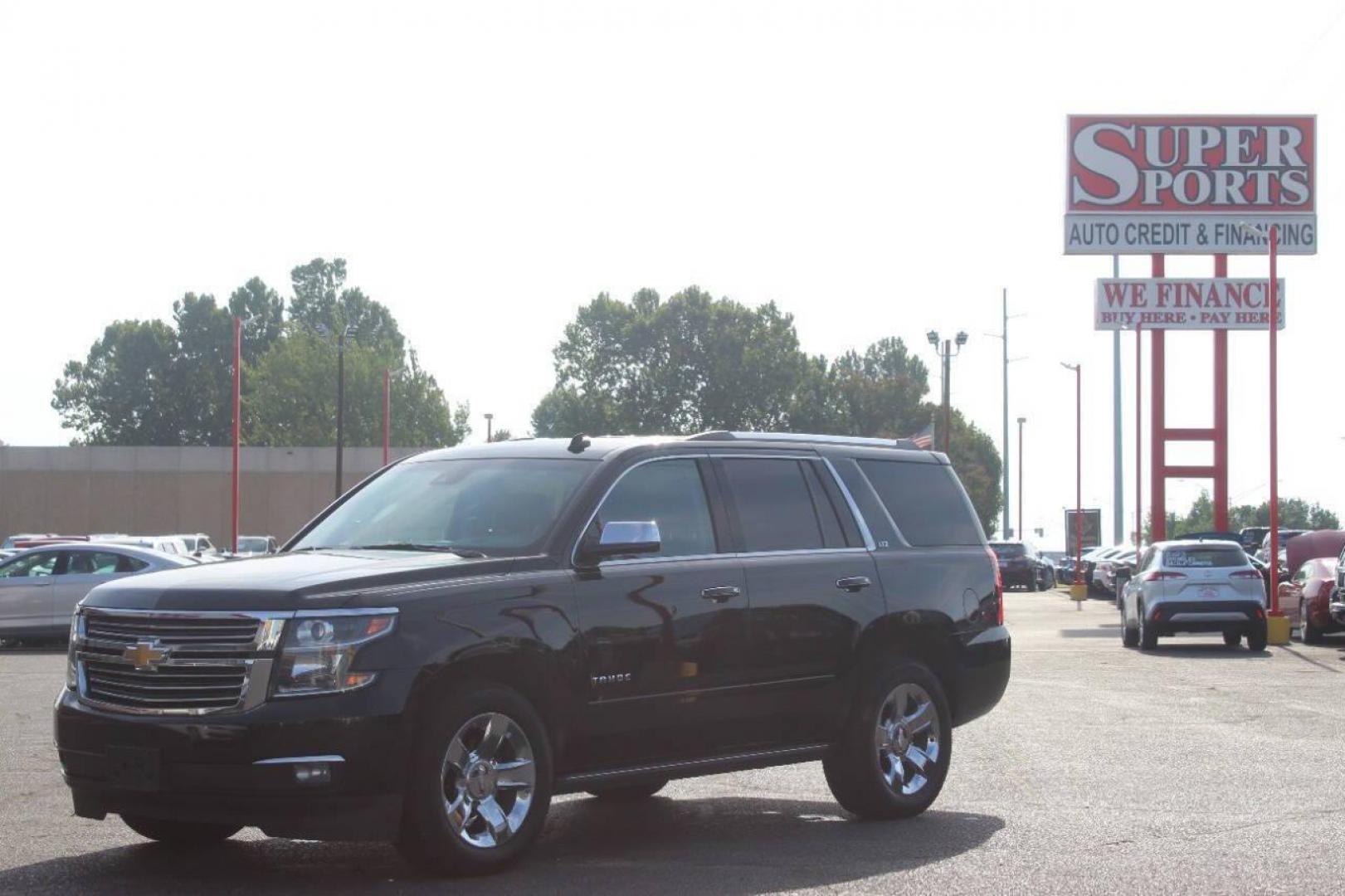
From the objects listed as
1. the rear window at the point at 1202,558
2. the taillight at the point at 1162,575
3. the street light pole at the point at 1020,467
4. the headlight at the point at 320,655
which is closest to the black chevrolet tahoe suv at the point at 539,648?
the headlight at the point at 320,655

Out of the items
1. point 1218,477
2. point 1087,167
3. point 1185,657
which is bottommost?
point 1185,657

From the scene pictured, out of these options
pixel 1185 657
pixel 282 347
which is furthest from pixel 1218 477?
pixel 282 347

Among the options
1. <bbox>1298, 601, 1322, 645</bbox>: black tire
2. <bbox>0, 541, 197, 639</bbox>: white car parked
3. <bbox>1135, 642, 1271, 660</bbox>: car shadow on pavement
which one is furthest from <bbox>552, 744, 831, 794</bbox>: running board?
<bbox>1298, 601, 1322, 645</bbox>: black tire

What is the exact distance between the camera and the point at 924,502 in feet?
35.7

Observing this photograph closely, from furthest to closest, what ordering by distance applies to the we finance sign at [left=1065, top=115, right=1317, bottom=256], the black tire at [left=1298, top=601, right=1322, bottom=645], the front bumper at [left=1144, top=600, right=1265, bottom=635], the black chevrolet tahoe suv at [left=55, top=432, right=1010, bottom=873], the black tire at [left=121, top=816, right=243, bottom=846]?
1. the we finance sign at [left=1065, top=115, right=1317, bottom=256]
2. the black tire at [left=1298, top=601, right=1322, bottom=645]
3. the front bumper at [left=1144, top=600, right=1265, bottom=635]
4. the black tire at [left=121, top=816, right=243, bottom=846]
5. the black chevrolet tahoe suv at [left=55, top=432, right=1010, bottom=873]

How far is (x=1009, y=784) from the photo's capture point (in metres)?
11.6

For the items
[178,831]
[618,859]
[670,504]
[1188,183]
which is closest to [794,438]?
[670,504]

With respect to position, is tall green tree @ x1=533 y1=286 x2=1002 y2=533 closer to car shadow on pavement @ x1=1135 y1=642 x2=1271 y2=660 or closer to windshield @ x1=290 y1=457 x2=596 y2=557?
car shadow on pavement @ x1=1135 y1=642 x2=1271 y2=660

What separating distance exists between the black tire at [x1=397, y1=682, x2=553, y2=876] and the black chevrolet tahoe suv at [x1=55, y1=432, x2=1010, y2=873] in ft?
0.04

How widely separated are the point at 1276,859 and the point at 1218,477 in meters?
36.5

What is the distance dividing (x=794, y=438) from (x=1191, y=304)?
35295 millimetres

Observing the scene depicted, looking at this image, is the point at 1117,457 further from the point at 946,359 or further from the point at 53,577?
the point at 53,577

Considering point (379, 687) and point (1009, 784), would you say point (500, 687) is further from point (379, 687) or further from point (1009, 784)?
point (1009, 784)

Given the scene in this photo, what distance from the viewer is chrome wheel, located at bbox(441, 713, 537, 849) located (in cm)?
796
